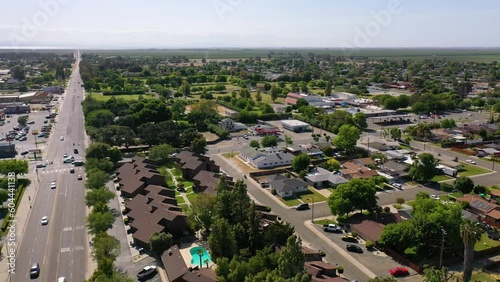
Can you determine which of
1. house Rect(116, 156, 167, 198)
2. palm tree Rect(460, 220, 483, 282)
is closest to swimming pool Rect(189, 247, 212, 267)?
house Rect(116, 156, 167, 198)

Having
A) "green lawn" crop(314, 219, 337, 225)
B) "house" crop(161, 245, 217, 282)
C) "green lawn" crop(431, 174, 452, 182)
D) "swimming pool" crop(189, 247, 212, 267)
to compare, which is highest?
"house" crop(161, 245, 217, 282)

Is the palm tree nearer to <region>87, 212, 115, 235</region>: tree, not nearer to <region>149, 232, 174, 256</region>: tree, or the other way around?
<region>149, 232, 174, 256</region>: tree

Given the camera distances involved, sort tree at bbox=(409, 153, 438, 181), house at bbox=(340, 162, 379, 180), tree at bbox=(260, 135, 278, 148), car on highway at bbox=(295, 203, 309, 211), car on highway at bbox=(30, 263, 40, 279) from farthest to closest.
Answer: tree at bbox=(260, 135, 278, 148) < house at bbox=(340, 162, 379, 180) < tree at bbox=(409, 153, 438, 181) < car on highway at bbox=(295, 203, 309, 211) < car on highway at bbox=(30, 263, 40, 279)

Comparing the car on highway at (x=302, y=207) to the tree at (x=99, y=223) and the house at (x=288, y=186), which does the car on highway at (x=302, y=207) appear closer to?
the house at (x=288, y=186)

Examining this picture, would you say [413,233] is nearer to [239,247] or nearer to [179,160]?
[239,247]

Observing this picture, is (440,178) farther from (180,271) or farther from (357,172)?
(180,271)

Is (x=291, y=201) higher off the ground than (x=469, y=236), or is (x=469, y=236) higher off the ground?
(x=469, y=236)

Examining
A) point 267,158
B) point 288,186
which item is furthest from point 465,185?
point 267,158
